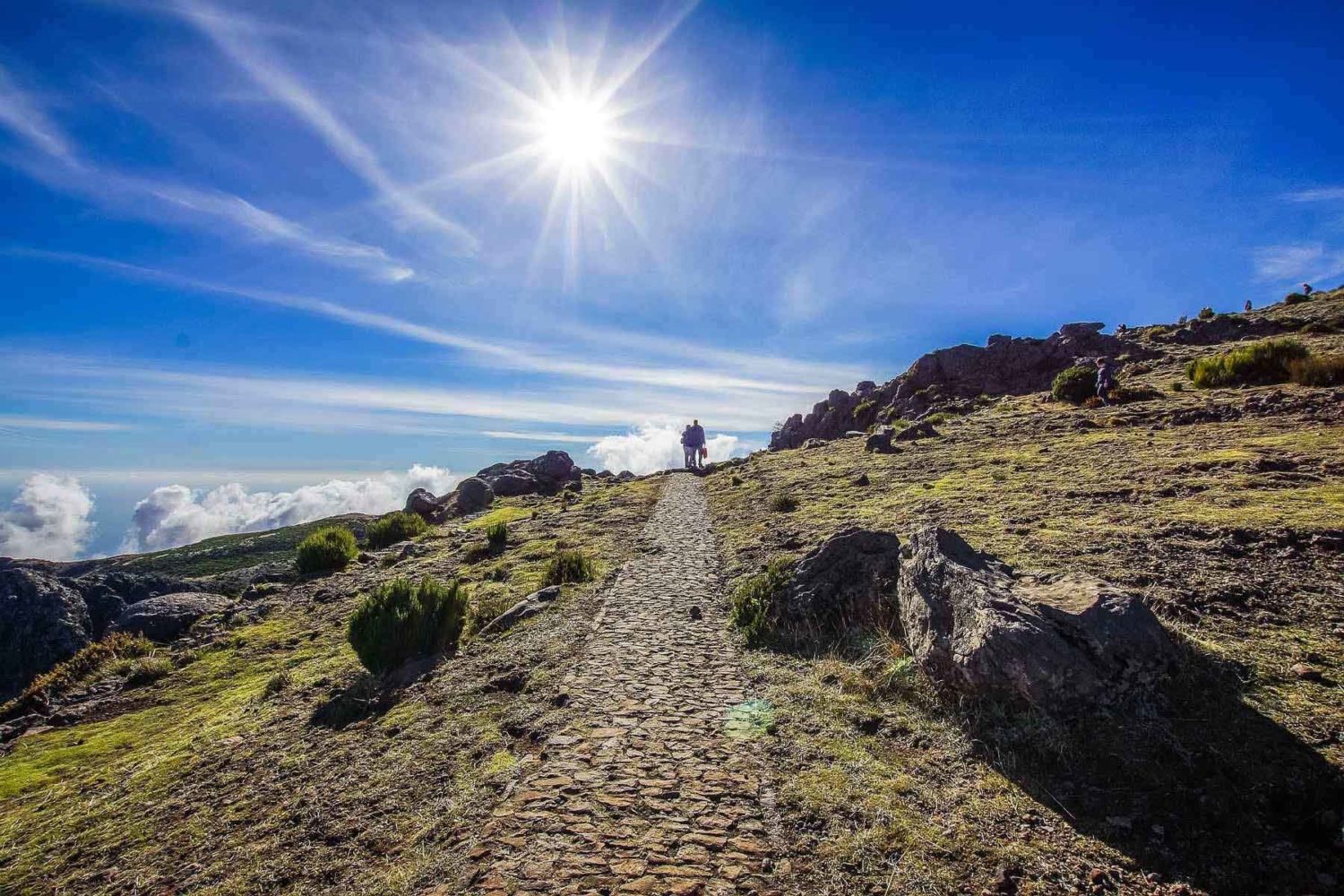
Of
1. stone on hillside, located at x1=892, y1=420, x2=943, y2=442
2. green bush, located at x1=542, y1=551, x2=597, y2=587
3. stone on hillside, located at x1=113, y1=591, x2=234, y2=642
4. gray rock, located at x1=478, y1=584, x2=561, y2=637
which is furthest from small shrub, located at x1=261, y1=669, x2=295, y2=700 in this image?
stone on hillside, located at x1=892, y1=420, x2=943, y2=442

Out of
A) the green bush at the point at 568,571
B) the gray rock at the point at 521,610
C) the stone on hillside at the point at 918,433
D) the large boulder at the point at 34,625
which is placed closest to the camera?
the gray rock at the point at 521,610

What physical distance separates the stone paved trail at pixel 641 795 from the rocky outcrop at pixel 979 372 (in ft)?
120

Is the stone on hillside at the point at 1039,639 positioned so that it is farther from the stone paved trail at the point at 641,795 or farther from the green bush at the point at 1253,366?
the green bush at the point at 1253,366

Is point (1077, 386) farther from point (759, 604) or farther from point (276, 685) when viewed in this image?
point (276, 685)

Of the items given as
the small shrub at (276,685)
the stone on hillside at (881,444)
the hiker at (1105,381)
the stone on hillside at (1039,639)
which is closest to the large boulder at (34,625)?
the small shrub at (276,685)

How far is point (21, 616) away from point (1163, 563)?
102ft

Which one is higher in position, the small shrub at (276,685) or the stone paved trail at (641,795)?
the stone paved trail at (641,795)

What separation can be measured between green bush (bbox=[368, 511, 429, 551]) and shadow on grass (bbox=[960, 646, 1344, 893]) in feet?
92.7

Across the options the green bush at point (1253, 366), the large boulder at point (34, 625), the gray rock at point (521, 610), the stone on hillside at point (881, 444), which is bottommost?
the large boulder at point (34, 625)

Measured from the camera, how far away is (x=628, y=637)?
10219 millimetres

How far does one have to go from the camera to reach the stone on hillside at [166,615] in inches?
596

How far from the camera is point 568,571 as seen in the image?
49.7 feet

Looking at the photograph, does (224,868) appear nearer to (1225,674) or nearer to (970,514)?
(1225,674)

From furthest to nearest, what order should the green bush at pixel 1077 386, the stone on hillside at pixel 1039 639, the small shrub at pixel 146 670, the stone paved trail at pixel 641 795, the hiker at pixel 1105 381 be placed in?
the green bush at pixel 1077 386 → the hiker at pixel 1105 381 → the small shrub at pixel 146 670 → the stone on hillside at pixel 1039 639 → the stone paved trail at pixel 641 795
